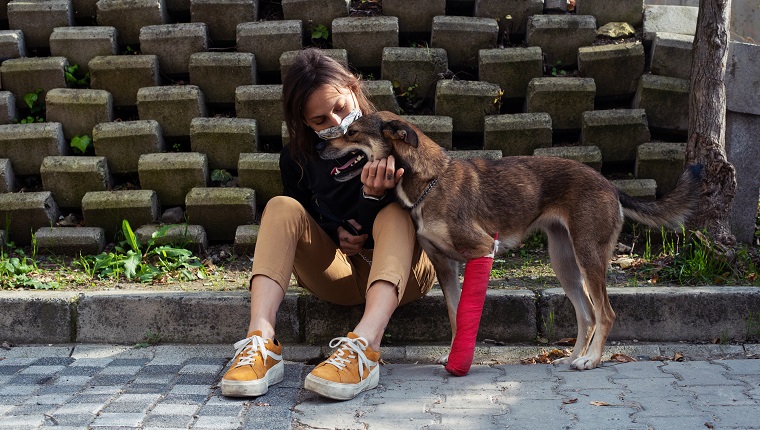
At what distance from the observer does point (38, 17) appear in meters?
6.45

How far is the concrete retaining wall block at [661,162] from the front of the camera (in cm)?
569

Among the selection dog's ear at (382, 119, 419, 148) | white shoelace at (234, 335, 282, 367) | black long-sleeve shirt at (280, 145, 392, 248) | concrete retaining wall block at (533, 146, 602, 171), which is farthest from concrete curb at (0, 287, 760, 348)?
concrete retaining wall block at (533, 146, 602, 171)

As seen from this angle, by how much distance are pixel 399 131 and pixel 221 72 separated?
2.56m

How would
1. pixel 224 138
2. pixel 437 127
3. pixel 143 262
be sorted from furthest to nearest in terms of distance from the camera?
1. pixel 224 138
2. pixel 437 127
3. pixel 143 262

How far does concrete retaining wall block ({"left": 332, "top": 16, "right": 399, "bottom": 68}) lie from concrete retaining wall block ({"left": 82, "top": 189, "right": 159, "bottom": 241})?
190 cm

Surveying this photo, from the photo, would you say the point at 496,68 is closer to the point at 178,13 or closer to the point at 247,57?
the point at 247,57

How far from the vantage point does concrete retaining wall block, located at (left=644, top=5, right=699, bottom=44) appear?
20.2ft

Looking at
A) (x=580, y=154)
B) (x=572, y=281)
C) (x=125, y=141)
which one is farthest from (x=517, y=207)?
(x=125, y=141)

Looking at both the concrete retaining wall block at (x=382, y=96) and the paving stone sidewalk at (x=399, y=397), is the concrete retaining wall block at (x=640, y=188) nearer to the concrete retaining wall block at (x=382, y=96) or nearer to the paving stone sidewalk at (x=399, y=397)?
the paving stone sidewalk at (x=399, y=397)

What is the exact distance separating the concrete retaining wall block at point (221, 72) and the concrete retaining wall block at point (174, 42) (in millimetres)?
140

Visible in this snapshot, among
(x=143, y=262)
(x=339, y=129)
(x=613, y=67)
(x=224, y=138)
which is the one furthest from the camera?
(x=613, y=67)

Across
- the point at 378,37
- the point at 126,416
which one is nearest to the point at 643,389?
the point at 126,416

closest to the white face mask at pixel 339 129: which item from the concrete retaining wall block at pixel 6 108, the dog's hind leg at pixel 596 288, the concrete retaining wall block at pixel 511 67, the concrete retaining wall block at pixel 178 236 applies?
the dog's hind leg at pixel 596 288

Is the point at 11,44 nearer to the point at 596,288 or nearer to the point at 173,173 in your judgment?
the point at 173,173
